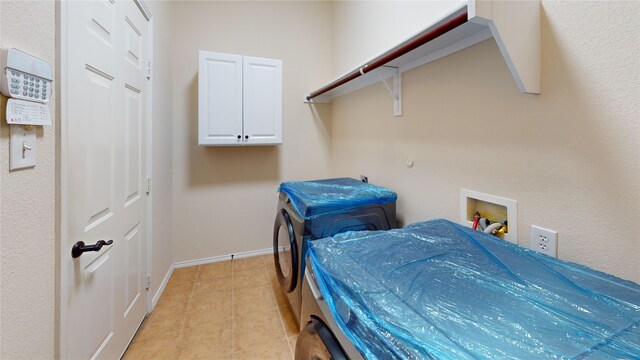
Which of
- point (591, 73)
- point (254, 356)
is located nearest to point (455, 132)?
point (591, 73)

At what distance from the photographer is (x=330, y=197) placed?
66.3 inches

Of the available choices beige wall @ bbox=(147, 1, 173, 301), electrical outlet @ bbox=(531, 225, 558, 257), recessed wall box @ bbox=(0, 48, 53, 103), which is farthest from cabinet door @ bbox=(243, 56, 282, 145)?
electrical outlet @ bbox=(531, 225, 558, 257)

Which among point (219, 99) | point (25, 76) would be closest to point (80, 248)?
point (25, 76)

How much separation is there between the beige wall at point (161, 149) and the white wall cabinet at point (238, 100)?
11.5 inches

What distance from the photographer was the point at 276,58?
2939 millimetres

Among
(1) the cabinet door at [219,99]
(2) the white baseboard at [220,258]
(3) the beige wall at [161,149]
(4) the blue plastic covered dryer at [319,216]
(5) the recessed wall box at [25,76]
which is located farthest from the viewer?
(2) the white baseboard at [220,258]

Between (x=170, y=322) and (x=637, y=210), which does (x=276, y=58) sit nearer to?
(x=170, y=322)

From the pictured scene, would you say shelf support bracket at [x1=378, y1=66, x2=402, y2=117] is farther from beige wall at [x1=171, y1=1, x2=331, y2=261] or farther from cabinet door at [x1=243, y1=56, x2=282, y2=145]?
beige wall at [x1=171, y1=1, x2=331, y2=261]

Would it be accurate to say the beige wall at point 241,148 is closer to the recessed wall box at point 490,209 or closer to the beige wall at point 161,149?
the beige wall at point 161,149

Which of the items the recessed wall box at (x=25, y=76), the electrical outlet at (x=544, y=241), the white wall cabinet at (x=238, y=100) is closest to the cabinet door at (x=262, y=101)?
the white wall cabinet at (x=238, y=100)

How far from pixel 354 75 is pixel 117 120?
1.55 meters

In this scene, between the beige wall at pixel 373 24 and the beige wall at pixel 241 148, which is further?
the beige wall at pixel 241 148

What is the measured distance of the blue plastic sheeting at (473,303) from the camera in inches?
21.3

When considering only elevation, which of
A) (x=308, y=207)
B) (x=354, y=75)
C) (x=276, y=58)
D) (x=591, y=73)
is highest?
(x=276, y=58)
